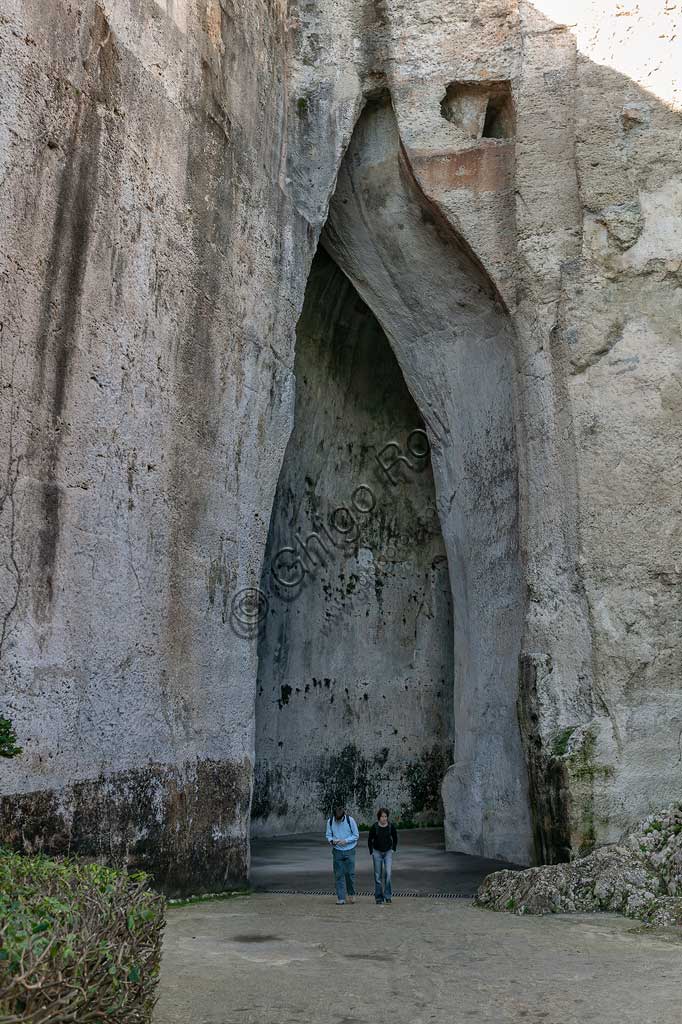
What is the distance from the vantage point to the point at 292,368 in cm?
1106

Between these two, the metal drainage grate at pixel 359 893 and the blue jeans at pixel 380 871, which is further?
the metal drainage grate at pixel 359 893

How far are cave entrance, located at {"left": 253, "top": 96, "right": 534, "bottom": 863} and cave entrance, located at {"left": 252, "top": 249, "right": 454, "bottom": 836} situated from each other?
0.03 meters

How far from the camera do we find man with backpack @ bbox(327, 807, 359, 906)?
29.2 ft

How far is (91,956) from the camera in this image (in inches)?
137

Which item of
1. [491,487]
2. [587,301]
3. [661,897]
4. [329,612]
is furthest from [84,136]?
[329,612]

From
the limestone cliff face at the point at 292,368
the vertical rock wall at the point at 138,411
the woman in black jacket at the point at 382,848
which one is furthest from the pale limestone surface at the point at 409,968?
the limestone cliff face at the point at 292,368

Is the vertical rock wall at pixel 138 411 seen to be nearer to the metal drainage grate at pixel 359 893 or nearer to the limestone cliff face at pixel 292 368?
the limestone cliff face at pixel 292 368

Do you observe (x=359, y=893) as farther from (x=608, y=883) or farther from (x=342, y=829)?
(x=608, y=883)

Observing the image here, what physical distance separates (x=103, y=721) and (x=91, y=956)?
4854 millimetres

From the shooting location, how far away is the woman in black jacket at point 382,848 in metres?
8.97

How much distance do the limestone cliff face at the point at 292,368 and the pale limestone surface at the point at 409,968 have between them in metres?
1.46

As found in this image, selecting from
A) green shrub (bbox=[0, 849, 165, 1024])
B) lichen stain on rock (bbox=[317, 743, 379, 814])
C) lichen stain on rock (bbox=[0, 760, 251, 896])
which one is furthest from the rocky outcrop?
lichen stain on rock (bbox=[317, 743, 379, 814])

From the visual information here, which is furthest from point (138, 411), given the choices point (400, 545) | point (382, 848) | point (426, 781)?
point (426, 781)

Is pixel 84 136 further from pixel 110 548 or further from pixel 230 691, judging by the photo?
pixel 230 691
